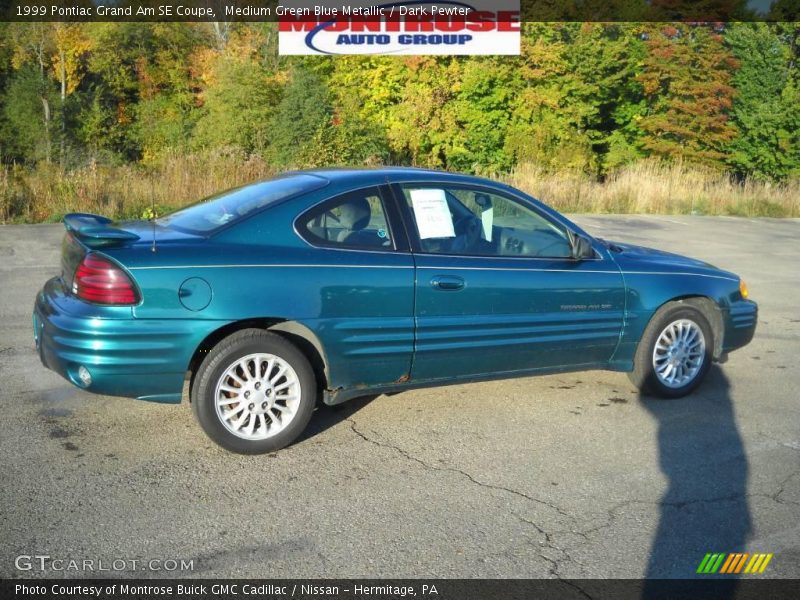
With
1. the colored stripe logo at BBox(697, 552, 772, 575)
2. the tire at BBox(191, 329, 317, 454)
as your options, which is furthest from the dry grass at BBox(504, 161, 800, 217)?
the colored stripe logo at BBox(697, 552, 772, 575)

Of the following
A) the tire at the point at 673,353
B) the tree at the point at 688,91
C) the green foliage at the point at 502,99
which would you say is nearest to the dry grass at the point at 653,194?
the green foliage at the point at 502,99

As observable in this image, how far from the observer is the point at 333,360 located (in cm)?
502

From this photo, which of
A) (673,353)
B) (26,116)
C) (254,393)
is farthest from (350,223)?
(26,116)

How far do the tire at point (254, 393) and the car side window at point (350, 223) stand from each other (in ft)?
2.21

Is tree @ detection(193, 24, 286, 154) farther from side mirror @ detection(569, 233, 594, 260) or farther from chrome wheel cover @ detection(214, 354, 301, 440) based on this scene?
chrome wheel cover @ detection(214, 354, 301, 440)

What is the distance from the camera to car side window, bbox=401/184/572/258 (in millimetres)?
5398

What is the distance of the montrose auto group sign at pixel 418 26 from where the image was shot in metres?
32.8

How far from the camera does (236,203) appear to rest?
5.36 metres

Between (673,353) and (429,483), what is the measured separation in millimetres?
2498

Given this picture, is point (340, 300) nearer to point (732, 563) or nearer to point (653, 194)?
point (732, 563)

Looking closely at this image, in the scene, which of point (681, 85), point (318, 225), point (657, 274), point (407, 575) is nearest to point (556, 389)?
point (657, 274)

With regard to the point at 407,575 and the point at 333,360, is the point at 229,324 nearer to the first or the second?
the point at 333,360

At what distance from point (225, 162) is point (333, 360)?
1425 centimetres

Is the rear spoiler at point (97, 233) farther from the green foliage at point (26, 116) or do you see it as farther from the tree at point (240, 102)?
the green foliage at point (26, 116)
